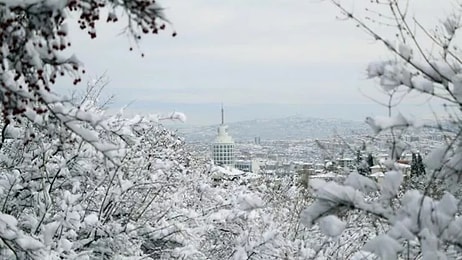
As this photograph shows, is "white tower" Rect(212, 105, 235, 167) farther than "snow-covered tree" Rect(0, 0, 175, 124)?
Yes

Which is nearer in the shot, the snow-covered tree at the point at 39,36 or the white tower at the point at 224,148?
the snow-covered tree at the point at 39,36

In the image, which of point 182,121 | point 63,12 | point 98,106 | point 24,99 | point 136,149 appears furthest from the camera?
point 98,106

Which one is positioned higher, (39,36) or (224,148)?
(39,36)

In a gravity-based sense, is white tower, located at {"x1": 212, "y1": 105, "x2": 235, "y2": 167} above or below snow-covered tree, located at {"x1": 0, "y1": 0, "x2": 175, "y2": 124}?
below

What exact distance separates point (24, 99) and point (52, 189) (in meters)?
4.08

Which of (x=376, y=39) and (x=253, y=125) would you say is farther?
(x=253, y=125)

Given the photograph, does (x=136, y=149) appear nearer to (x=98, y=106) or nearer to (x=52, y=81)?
(x=98, y=106)

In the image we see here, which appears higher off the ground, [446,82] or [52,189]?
[446,82]

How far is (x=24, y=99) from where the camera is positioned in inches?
134

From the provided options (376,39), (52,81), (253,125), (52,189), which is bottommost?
(253,125)

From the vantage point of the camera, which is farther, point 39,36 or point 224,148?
point 224,148

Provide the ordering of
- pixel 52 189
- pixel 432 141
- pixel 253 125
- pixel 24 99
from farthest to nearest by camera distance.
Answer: pixel 253 125 → pixel 52 189 → pixel 432 141 → pixel 24 99

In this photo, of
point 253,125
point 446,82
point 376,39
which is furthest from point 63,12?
point 253,125

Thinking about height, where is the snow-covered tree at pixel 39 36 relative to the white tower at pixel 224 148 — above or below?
above
